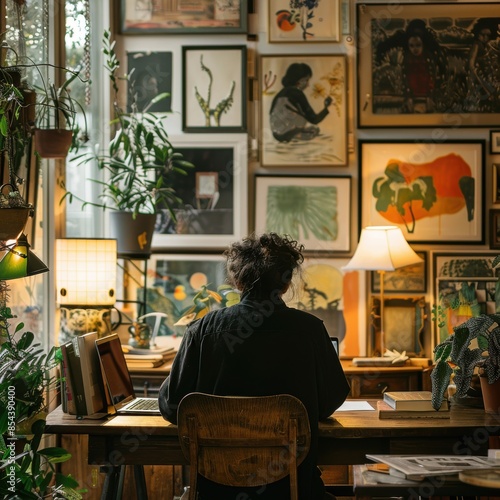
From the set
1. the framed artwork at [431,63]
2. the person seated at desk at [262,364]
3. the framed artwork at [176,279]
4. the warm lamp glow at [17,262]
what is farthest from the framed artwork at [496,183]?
the warm lamp glow at [17,262]

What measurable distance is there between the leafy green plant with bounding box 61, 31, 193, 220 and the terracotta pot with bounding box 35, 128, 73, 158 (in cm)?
69

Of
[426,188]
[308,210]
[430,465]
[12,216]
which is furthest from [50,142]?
[426,188]

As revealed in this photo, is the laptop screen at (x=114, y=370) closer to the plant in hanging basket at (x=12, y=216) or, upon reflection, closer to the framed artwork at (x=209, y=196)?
the plant in hanging basket at (x=12, y=216)

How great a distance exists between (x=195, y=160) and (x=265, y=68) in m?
0.69

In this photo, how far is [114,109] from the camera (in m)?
5.37

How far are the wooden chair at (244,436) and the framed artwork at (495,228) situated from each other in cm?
276

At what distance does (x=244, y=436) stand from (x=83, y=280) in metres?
1.86

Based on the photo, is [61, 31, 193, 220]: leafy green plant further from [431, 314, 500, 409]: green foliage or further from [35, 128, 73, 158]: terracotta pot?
[431, 314, 500, 409]: green foliage

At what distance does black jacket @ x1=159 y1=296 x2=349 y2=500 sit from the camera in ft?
9.93

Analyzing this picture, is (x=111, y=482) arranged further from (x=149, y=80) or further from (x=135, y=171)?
(x=149, y=80)

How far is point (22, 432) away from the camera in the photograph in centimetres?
307

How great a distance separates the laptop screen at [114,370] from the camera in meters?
3.50

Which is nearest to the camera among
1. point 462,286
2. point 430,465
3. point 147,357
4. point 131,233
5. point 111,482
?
point 430,465

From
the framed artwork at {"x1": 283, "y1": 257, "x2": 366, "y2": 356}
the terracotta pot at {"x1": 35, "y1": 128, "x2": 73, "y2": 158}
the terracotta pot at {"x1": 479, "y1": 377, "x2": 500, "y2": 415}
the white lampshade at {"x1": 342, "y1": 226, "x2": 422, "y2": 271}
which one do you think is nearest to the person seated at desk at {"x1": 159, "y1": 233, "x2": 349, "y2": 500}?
the terracotta pot at {"x1": 479, "y1": 377, "x2": 500, "y2": 415}
